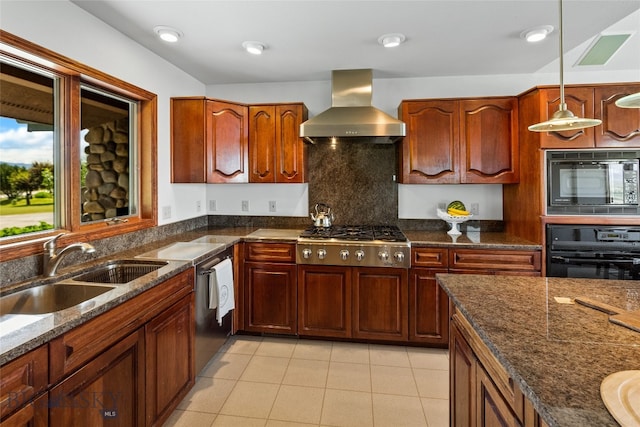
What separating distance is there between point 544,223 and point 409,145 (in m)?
1.22

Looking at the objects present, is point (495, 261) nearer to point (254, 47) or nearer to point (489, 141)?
point (489, 141)

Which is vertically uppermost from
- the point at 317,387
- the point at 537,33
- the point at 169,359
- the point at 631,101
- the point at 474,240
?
the point at 537,33

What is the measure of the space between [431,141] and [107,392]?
2813 mm

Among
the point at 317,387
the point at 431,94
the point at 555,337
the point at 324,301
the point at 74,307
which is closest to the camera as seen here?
the point at 555,337

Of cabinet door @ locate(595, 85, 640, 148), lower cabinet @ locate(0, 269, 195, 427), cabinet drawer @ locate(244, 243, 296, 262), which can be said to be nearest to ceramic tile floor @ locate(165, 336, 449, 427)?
lower cabinet @ locate(0, 269, 195, 427)

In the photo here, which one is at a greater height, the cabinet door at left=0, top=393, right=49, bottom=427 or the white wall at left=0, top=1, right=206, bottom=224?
the white wall at left=0, top=1, right=206, bottom=224

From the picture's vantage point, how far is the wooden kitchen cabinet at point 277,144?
310 cm

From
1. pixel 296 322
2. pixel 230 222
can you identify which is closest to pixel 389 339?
pixel 296 322

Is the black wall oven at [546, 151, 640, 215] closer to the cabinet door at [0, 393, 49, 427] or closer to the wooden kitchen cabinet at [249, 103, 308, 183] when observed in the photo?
the wooden kitchen cabinet at [249, 103, 308, 183]

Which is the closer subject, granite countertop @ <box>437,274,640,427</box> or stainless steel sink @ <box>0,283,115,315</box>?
granite countertop @ <box>437,274,640,427</box>

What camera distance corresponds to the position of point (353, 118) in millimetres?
2910

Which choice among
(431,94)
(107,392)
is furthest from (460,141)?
(107,392)

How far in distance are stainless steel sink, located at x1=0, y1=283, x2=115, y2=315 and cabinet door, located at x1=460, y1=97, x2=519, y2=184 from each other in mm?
2809

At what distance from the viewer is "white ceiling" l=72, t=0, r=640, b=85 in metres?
2.01
